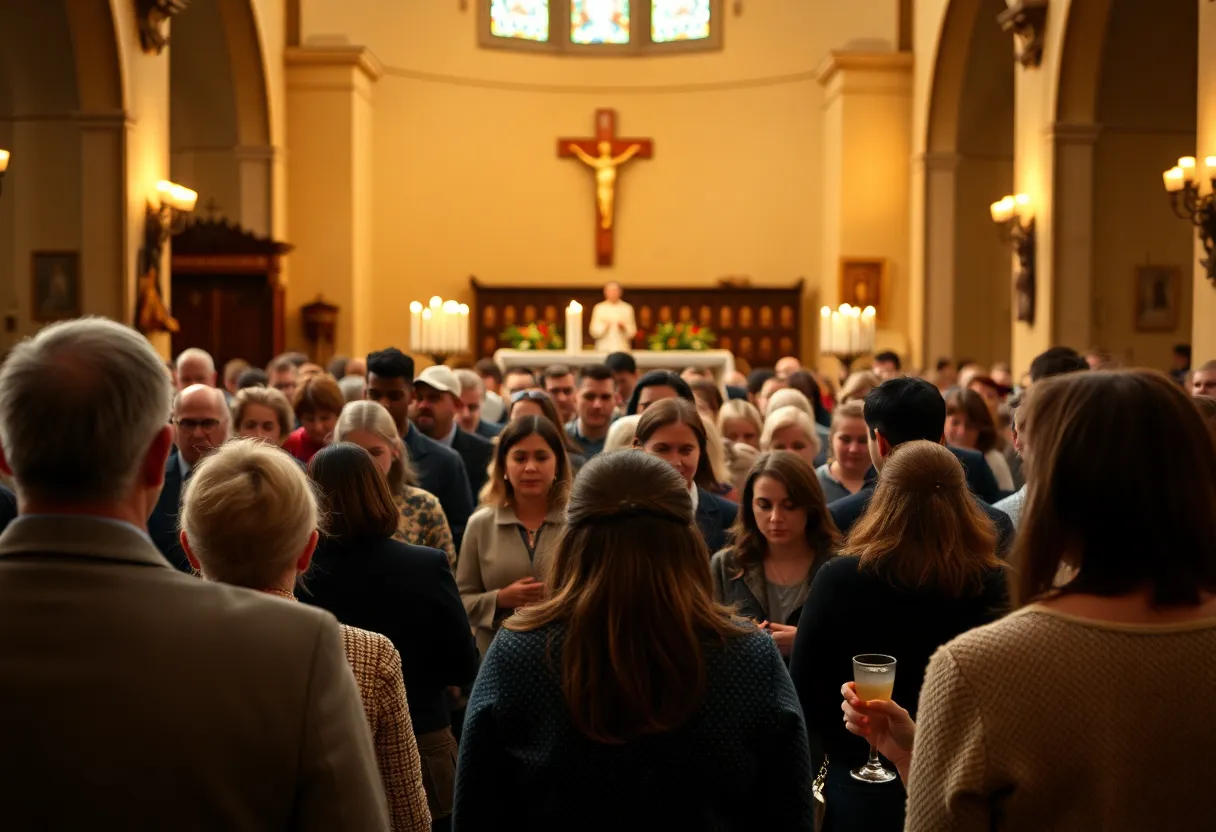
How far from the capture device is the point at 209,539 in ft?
9.09

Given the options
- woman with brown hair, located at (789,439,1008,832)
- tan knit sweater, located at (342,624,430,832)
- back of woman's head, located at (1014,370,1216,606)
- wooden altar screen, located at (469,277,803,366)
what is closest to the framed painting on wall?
wooden altar screen, located at (469,277,803,366)

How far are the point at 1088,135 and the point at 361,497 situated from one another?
11326 millimetres

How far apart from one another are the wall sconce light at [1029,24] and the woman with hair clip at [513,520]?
9930mm

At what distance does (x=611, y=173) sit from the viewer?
2086 centimetres

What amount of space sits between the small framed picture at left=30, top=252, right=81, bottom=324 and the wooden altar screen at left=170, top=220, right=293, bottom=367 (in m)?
2.85

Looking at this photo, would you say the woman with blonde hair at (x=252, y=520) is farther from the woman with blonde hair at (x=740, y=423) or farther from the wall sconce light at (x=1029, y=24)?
the wall sconce light at (x=1029, y=24)

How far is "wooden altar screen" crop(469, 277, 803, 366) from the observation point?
20.2 metres

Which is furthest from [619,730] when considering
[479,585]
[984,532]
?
[479,585]

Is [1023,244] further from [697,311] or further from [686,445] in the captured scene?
[686,445]

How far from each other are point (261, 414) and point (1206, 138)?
23.6ft

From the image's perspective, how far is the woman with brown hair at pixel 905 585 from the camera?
3.36 metres

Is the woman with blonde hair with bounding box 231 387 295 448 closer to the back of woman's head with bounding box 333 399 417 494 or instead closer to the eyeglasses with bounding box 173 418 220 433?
the eyeglasses with bounding box 173 418 220 433

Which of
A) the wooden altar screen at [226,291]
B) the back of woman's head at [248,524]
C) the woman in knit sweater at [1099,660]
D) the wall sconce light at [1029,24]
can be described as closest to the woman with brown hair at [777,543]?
the back of woman's head at [248,524]

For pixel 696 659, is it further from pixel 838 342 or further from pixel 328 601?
pixel 838 342
